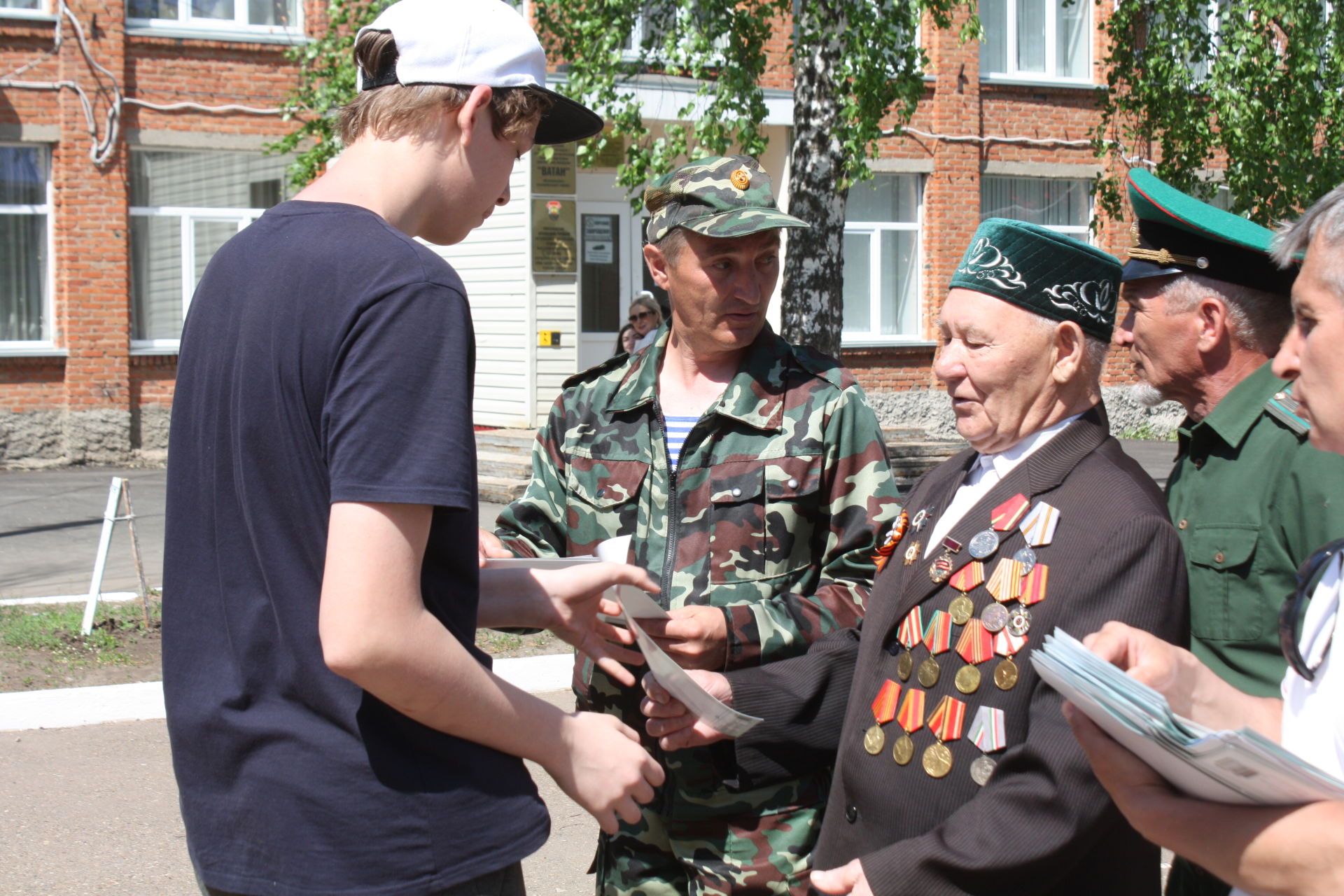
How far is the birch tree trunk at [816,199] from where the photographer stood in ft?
29.2

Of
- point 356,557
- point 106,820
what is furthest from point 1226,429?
point 106,820

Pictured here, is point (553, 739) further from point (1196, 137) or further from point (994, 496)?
point (1196, 137)

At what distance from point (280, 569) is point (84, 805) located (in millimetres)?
3782

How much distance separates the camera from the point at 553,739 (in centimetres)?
169

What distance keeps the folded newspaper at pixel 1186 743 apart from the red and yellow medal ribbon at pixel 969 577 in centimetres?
68

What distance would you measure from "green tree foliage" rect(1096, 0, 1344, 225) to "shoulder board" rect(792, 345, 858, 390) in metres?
9.11

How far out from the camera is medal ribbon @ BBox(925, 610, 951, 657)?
2.19 m

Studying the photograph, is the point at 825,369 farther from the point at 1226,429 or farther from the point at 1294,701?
the point at 1294,701

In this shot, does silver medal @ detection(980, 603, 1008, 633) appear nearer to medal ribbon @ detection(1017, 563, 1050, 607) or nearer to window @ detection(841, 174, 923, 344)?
medal ribbon @ detection(1017, 563, 1050, 607)

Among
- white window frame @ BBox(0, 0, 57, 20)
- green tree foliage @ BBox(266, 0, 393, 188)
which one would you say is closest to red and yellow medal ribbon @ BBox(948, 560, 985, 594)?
green tree foliage @ BBox(266, 0, 393, 188)

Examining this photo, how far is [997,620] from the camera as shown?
6.94 ft

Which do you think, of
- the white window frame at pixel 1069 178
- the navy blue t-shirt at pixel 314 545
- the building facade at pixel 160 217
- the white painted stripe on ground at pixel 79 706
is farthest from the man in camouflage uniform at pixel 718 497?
the white window frame at pixel 1069 178

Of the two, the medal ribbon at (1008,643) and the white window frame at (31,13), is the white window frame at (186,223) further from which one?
the medal ribbon at (1008,643)

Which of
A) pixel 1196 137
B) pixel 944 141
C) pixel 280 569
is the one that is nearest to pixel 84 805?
pixel 280 569
